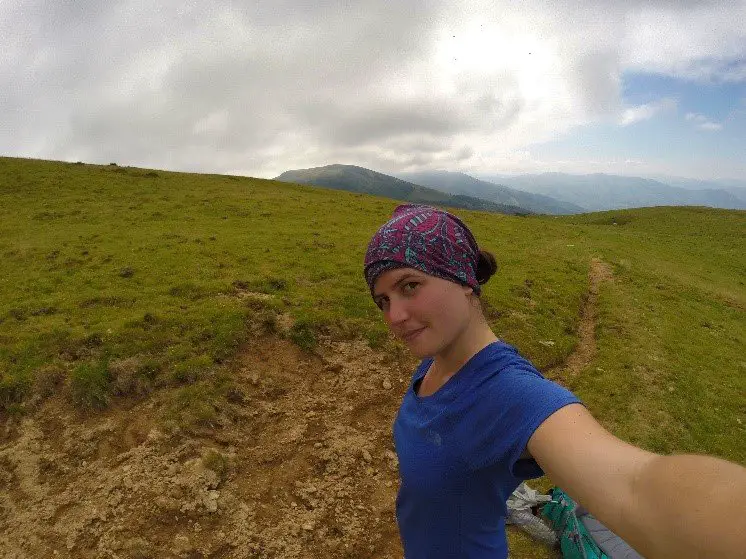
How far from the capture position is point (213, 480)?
9.19 m

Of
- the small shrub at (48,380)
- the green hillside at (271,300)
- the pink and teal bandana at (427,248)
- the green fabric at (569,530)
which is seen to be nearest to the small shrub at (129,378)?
the green hillside at (271,300)

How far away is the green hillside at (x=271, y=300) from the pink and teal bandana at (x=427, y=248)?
10316 mm

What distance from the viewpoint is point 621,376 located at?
1534 cm

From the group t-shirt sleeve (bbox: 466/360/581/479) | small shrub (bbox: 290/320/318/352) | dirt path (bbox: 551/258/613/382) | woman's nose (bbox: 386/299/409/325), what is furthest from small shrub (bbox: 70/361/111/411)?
dirt path (bbox: 551/258/613/382)

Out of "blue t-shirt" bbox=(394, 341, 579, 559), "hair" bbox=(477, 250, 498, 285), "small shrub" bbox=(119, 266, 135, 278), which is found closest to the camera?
"blue t-shirt" bbox=(394, 341, 579, 559)

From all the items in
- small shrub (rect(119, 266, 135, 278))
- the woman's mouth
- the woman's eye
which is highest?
the woman's eye

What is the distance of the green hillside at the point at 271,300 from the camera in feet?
41.4

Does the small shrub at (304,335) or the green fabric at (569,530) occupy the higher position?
the small shrub at (304,335)

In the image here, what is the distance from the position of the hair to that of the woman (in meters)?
0.01

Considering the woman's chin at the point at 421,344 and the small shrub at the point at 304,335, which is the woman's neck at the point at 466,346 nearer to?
the woman's chin at the point at 421,344

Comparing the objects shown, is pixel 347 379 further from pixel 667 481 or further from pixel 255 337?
pixel 667 481

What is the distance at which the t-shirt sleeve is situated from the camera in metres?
2.37

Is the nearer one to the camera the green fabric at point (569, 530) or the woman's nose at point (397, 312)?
the woman's nose at point (397, 312)

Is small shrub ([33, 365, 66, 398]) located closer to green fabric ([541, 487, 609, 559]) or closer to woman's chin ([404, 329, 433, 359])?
woman's chin ([404, 329, 433, 359])
